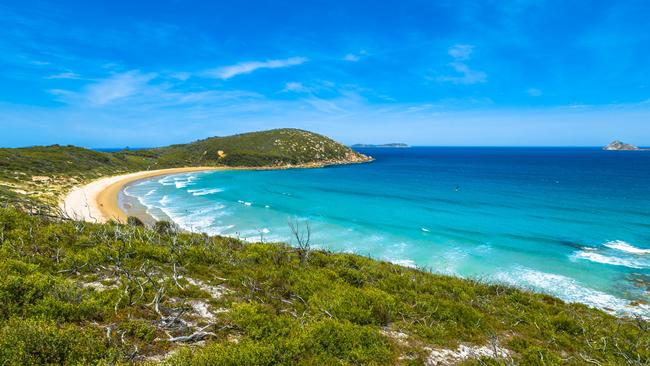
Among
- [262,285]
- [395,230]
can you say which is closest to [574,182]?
[395,230]

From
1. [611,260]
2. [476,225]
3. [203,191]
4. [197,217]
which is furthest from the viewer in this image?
[203,191]

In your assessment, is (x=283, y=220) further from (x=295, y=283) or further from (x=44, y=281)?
(x=44, y=281)

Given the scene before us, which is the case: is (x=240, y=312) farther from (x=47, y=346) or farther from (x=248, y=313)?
(x=47, y=346)

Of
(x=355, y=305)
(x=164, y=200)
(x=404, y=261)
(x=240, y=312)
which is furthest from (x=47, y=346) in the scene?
(x=164, y=200)

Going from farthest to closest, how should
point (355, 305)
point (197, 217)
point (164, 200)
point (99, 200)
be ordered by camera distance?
1. point (164, 200)
2. point (99, 200)
3. point (197, 217)
4. point (355, 305)

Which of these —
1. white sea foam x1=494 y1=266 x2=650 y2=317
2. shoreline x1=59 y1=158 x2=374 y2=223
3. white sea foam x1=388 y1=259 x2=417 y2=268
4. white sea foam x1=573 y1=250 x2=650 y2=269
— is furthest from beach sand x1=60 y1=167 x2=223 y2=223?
white sea foam x1=573 y1=250 x2=650 y2=269

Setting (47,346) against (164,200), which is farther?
(164,200)

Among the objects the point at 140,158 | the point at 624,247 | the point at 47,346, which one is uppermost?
the point at 140,158
